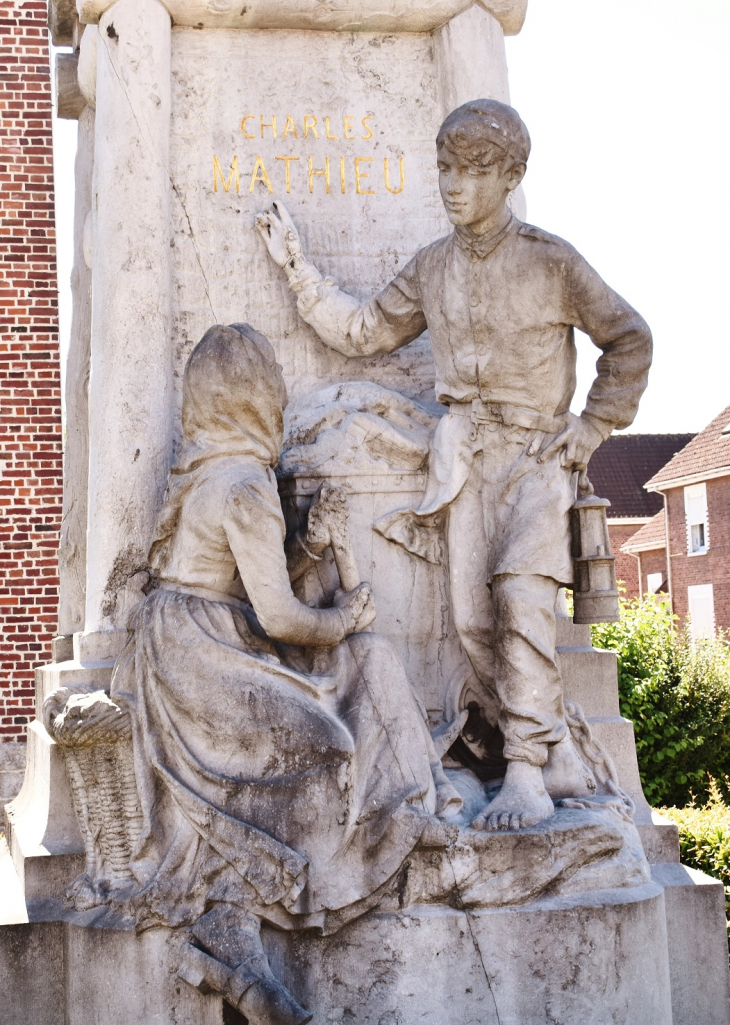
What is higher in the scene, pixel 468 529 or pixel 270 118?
pixel 270 118

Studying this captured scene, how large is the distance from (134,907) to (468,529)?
1751 millimetres

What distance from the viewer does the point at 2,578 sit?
11.6 meters

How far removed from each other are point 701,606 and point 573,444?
23.5 meters

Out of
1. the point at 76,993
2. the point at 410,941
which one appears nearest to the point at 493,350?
the point at 410,941

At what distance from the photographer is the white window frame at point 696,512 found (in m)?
26.6

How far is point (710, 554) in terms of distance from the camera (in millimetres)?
26703

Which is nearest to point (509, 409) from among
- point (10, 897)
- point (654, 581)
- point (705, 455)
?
point (10, 897)

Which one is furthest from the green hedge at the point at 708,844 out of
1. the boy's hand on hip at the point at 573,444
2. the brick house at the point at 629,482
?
the brick house at the point at 629,482

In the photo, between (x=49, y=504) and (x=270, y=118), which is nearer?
(x=270, y=118)

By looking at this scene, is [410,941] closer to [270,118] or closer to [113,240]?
[113,240]

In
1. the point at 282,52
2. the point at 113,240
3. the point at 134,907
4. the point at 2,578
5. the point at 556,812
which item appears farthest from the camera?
the point at 2,578

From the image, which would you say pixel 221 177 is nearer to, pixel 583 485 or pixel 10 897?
pixel 583 485

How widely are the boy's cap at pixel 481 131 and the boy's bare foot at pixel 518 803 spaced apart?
2083 millimetres

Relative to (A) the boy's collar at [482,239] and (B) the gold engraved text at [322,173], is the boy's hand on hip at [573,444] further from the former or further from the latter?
(B) the gold engraved text at [322,173]
